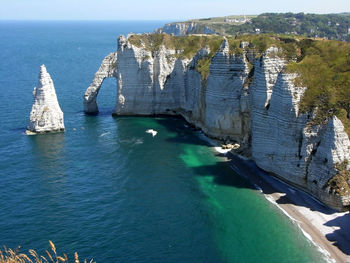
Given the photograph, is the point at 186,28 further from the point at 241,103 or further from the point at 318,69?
the point at 318,69

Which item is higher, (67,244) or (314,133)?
(314,133)

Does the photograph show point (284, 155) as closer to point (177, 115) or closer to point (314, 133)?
point (314, 133)

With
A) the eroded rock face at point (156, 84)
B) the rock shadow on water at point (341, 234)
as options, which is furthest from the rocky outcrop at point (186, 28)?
the rock shadow on water at point (341, 234)

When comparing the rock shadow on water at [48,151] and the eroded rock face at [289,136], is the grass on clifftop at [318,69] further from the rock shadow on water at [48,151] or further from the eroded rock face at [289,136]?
the rock shadow on water at [48,151]

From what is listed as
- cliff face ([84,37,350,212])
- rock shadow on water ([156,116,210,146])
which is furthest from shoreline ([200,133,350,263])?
rock shadow on water ([156,116,210,146])

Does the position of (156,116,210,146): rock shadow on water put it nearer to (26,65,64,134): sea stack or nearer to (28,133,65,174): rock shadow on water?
(28,133,65,174): rock shadow on water

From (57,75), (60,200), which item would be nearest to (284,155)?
(60,200)

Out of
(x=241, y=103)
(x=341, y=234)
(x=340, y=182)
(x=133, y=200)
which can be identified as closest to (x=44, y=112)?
(x=133, y=200)
